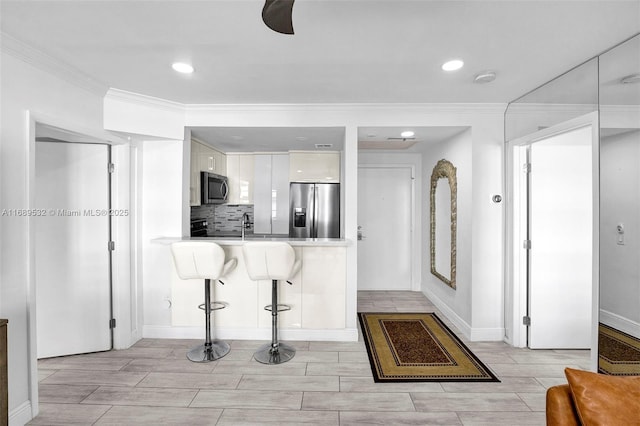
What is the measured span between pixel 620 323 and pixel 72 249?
4.31 metres

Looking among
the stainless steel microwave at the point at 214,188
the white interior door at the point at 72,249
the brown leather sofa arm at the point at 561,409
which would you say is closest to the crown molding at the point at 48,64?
the white interior door at the point at 72,249

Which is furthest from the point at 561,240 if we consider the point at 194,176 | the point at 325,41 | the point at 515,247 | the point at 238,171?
the point at 238,171

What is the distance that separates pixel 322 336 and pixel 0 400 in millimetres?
2421

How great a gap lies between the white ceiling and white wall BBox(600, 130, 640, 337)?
69cm

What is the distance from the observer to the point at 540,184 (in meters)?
3.18

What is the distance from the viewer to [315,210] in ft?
15.7

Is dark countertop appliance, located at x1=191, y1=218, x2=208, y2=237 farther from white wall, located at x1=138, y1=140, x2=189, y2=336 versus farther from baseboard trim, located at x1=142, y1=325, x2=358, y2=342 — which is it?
baseboard trim, located at x1=142, y1=325, x2=358, y2=342

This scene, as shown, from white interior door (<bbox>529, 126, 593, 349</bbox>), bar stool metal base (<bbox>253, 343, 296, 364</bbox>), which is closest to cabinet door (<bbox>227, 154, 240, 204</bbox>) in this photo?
bar stool metal base (<bbox>253, 343, 296, 364</bbox>)

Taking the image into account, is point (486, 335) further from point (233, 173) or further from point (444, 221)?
point (233, 173)

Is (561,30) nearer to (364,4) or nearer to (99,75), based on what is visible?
(364,4)

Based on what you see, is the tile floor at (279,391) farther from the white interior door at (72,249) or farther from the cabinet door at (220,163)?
the cabinet door at (220,163)

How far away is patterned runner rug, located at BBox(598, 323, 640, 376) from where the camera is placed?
203 cm

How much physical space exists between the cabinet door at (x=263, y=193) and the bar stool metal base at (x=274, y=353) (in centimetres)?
220

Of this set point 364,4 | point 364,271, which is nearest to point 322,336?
point 364,271
